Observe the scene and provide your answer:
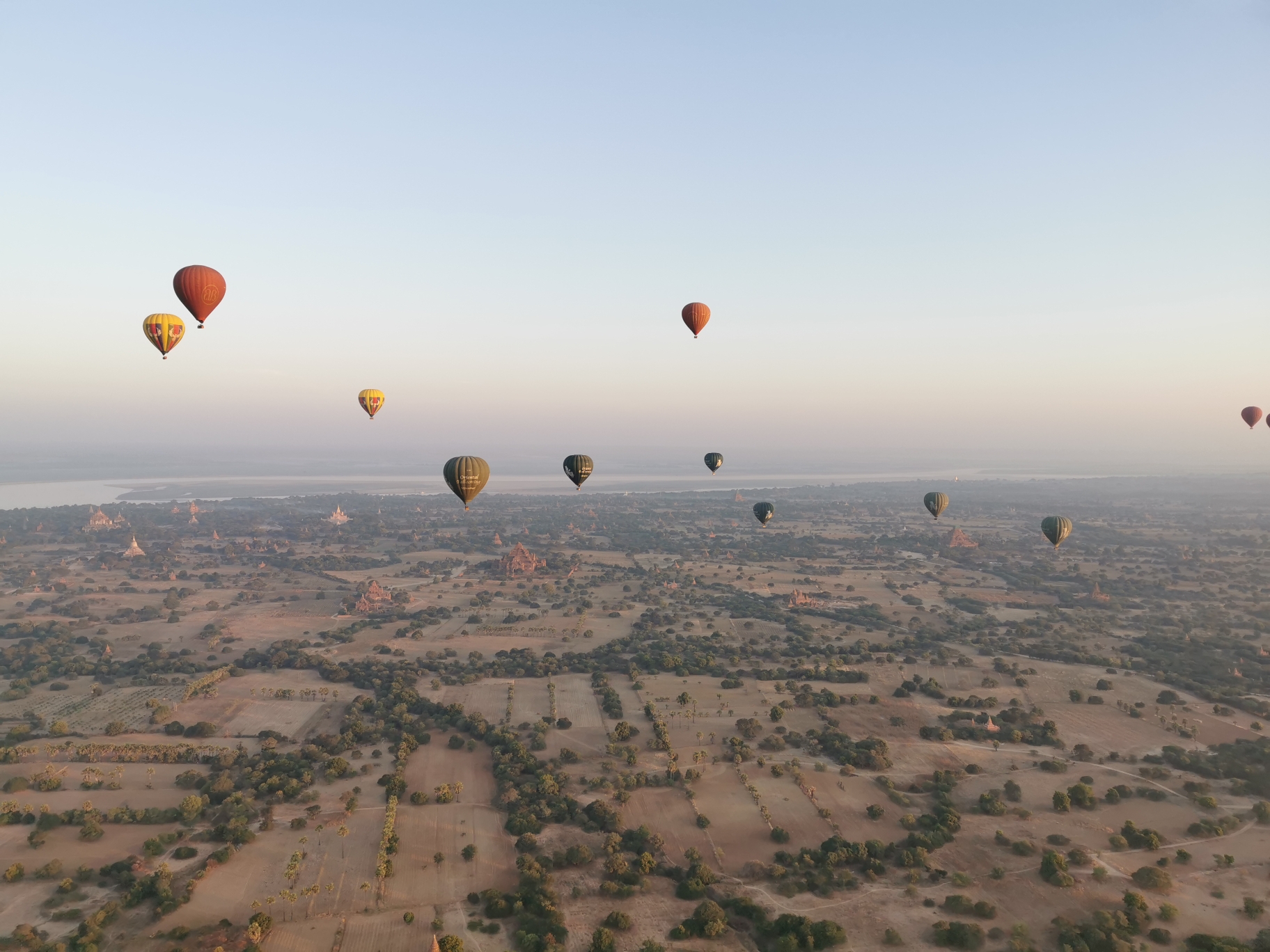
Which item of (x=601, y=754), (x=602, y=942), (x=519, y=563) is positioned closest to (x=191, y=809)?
(x=601, y=754)

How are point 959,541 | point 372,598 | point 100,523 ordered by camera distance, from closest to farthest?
point 372,598
point 959,541
point 100,523

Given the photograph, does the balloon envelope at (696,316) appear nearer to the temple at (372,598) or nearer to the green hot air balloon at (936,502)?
the green hot air balloon at (936,502)

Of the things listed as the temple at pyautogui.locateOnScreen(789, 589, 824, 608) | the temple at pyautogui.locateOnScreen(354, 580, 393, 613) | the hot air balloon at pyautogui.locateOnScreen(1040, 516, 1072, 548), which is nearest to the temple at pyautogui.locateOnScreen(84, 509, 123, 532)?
the temple at pyautogui.locateOnScreen(354, 580, 393, 613)

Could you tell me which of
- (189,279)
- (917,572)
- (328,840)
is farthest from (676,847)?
(917,572)

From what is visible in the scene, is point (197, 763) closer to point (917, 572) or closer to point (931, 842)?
point (931, 842)

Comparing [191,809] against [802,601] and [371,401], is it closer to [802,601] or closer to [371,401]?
[371,401]

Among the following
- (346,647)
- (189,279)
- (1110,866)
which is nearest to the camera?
(1110,866)

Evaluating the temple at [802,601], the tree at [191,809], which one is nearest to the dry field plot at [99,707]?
the tree at [191,809]
